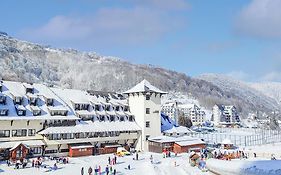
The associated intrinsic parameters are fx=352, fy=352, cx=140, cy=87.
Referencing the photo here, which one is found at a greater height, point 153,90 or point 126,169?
point 153,90

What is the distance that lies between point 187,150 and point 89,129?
19618mm

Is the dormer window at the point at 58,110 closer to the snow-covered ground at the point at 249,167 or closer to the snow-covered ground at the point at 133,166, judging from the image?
the snow-covered ground at the point at 133,166

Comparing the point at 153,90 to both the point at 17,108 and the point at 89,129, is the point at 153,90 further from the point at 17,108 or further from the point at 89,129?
the point at 17,108

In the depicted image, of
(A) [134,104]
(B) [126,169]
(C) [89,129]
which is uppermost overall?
(A) [134,104]

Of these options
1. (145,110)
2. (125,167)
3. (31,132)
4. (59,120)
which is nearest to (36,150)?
(31,132)

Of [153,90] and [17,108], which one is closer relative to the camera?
[17,108]

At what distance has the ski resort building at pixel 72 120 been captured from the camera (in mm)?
52062

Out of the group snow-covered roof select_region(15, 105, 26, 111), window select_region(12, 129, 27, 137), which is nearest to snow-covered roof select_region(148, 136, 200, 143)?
window select_region(12, 129, 27, 137)

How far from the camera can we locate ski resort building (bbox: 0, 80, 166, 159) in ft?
171

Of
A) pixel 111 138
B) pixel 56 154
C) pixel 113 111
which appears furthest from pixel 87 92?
pixel 56 154

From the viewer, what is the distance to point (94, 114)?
6269 cm

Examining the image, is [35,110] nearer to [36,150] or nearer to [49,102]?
[49,102]

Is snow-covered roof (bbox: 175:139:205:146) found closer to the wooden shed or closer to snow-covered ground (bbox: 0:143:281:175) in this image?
snow-covered ground (bbox: 0:143:281:175)

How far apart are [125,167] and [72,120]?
14.7 m
